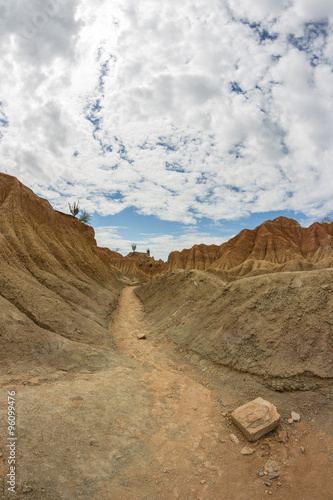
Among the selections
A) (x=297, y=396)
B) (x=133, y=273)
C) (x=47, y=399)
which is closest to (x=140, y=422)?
(x=47, y=399)

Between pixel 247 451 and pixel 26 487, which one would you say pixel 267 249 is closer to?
pixel 247 451

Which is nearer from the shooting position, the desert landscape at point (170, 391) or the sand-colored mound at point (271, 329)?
the desert landscape at point (170, 391)

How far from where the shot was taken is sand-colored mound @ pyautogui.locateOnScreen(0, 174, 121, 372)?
7.27 meters

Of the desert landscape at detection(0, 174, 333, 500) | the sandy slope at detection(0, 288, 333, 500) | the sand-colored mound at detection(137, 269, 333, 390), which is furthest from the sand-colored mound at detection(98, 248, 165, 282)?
the sandy slope at detection(0, 288, 333, 500)

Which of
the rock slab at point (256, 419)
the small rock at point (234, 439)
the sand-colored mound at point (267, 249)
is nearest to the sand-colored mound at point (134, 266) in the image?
the sand-colored mound at point (267, 249)

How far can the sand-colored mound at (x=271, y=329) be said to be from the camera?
21.0 feet

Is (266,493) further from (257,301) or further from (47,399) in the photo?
(257,301)

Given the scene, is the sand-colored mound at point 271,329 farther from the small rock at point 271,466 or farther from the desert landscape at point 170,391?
the small rock at point 271,466

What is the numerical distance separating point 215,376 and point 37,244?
13347mm

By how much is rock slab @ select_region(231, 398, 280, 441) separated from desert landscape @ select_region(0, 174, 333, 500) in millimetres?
190

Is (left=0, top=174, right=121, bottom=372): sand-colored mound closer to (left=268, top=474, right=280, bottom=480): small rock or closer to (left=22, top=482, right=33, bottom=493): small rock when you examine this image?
(left=22, top=482, right=33, bottom=493): small rock

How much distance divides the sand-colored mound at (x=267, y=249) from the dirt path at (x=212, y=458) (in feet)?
127

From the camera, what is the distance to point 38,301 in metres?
9.85

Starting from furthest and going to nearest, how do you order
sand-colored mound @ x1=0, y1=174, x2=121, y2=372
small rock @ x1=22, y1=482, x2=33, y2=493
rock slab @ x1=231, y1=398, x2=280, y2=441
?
sand-colored mound @ x1=0, y1=174, x2=121, y2=372
rock slab @ x1=231, y1=398, x2=280, y2=441
small rock @ x1=22, y1=482, x2=33, y2=493
